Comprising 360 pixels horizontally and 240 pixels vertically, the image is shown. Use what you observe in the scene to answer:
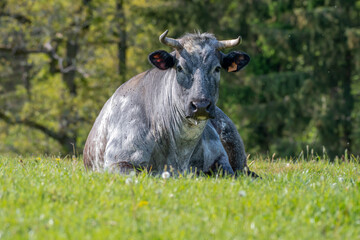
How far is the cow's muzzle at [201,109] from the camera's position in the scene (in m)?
6.39

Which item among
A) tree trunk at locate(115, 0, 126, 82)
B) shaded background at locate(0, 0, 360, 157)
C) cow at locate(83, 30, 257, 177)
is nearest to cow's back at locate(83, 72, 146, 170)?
cow at locate(83, 30, 257, 177)

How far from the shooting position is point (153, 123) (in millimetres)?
7227

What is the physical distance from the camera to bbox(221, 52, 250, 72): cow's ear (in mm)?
7531

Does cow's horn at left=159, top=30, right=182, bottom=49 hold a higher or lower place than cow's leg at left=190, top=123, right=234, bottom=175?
higher

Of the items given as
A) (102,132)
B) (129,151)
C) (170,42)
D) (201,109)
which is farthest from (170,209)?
(102,132)

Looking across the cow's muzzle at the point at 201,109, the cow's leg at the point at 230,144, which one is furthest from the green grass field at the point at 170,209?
the cow's leg at the point at 230,144

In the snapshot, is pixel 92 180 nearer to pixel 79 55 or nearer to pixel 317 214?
pixel 317 214

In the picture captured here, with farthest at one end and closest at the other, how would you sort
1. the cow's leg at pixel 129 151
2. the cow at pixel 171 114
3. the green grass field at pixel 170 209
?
the cow's leg at pixel 129 151, the cow at pixel 171 114, the green grass field at pixel 170 209

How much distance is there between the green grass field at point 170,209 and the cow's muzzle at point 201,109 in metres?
1.03

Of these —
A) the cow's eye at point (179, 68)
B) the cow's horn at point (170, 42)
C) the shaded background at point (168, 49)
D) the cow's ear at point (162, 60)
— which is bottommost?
the shaded background at point (168, 49)

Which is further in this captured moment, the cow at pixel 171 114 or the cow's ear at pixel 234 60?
the cow's ear at pixel 234 60

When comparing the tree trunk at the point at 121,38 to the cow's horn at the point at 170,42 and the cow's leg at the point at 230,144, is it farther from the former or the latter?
the cow's horn at the point at 170,42

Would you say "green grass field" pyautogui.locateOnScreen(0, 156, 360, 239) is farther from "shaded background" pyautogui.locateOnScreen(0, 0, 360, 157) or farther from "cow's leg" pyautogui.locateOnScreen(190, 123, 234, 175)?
A: "shaded background" pyautogui.locateOnScreen(0, 0, 360, 157)

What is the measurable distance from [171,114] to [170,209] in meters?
2.79
